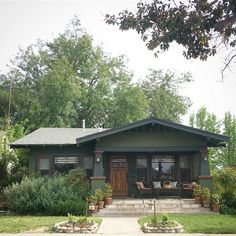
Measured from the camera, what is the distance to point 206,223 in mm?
14766

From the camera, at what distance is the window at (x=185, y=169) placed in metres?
22.4

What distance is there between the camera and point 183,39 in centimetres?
974

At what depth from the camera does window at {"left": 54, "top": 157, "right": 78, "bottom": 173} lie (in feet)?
75.1

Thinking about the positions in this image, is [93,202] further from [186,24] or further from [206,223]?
[186,24]

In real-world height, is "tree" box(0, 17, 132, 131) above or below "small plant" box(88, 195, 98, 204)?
above

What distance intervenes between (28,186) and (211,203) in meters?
8.70

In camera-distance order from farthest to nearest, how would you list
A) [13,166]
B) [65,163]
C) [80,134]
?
[80,134]
[13,166]
[65,163]

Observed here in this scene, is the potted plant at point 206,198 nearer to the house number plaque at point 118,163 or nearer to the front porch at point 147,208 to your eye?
the front porch at point 147,208

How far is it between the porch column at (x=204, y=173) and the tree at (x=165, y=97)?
90.5 ft

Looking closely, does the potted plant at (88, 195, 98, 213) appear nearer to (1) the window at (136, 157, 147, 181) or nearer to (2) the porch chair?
(2) the porch chair

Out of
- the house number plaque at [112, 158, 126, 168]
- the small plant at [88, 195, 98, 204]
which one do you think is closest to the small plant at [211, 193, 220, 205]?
the small plant at [88, 195, 98, 204]

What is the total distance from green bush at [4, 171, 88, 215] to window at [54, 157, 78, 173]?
359 centimetres

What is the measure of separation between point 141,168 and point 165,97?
90.8 ft

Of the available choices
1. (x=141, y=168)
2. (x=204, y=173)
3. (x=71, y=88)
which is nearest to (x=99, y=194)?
(x=141, y=168)
